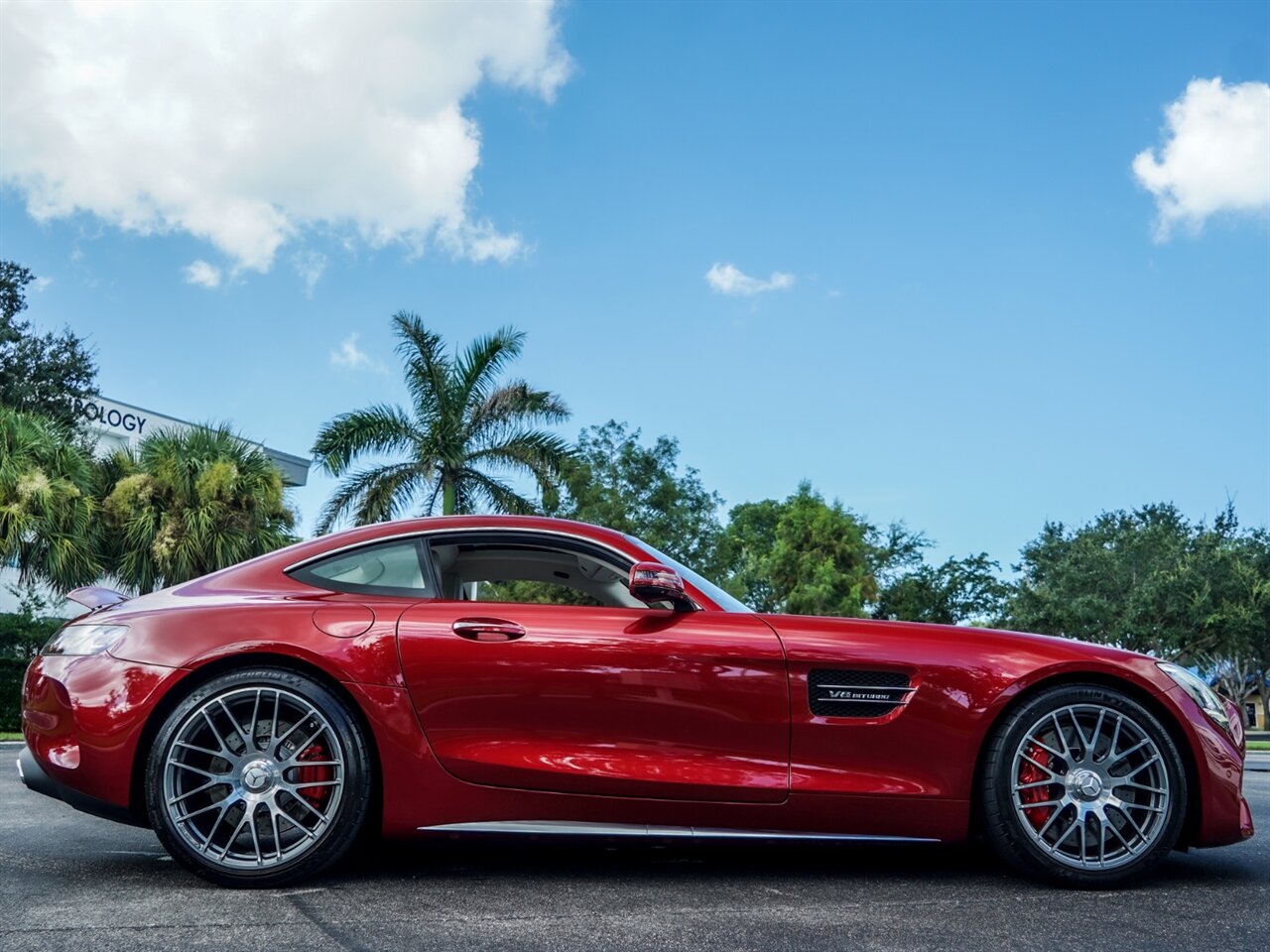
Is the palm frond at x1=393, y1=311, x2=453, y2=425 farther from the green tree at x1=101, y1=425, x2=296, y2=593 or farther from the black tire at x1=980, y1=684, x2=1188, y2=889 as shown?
the black tire at x1=980, y1=684, x2=1188, y2=889

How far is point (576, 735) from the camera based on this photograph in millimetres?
4047

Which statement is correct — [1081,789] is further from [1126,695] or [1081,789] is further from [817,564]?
[817,564]

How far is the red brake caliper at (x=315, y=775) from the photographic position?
13.1 ft

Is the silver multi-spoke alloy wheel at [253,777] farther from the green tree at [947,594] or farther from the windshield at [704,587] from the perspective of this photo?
the green tree at [947,594]

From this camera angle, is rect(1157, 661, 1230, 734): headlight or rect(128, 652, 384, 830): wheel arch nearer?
rect(128, 652, 384, 830): wheel arch

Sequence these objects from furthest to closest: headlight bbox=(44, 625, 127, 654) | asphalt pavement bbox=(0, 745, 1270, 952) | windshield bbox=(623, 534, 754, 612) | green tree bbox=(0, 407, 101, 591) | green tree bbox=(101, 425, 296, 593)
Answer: green tree bbox=(101, 425, 296, 593) → green tree bbox=(0, 407, 101, 591) → windshield bbox=(623, 534, 754, 612) → headlight bbox=(44, 625, 127, 654) → asphalt pavement bbox=(0, 745, 1270, 952)

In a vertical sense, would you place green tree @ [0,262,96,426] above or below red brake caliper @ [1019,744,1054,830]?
above

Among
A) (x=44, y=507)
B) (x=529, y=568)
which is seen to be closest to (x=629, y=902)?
(x=529, y=568)

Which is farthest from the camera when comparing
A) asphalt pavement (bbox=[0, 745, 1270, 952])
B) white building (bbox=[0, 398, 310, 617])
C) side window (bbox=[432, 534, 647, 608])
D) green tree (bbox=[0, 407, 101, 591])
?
white building (bbox=[0, 398, 310, 617])

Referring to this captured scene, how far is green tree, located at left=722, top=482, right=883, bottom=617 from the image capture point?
3784 cm

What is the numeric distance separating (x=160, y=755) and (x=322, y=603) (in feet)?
2.44

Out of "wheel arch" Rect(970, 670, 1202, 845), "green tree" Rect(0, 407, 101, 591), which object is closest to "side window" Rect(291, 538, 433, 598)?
"wheel arch" Rect(970, 670, 1202, 845)

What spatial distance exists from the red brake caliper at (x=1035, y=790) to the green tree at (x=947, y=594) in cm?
3828

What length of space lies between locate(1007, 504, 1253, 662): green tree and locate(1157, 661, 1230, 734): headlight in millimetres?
31967
